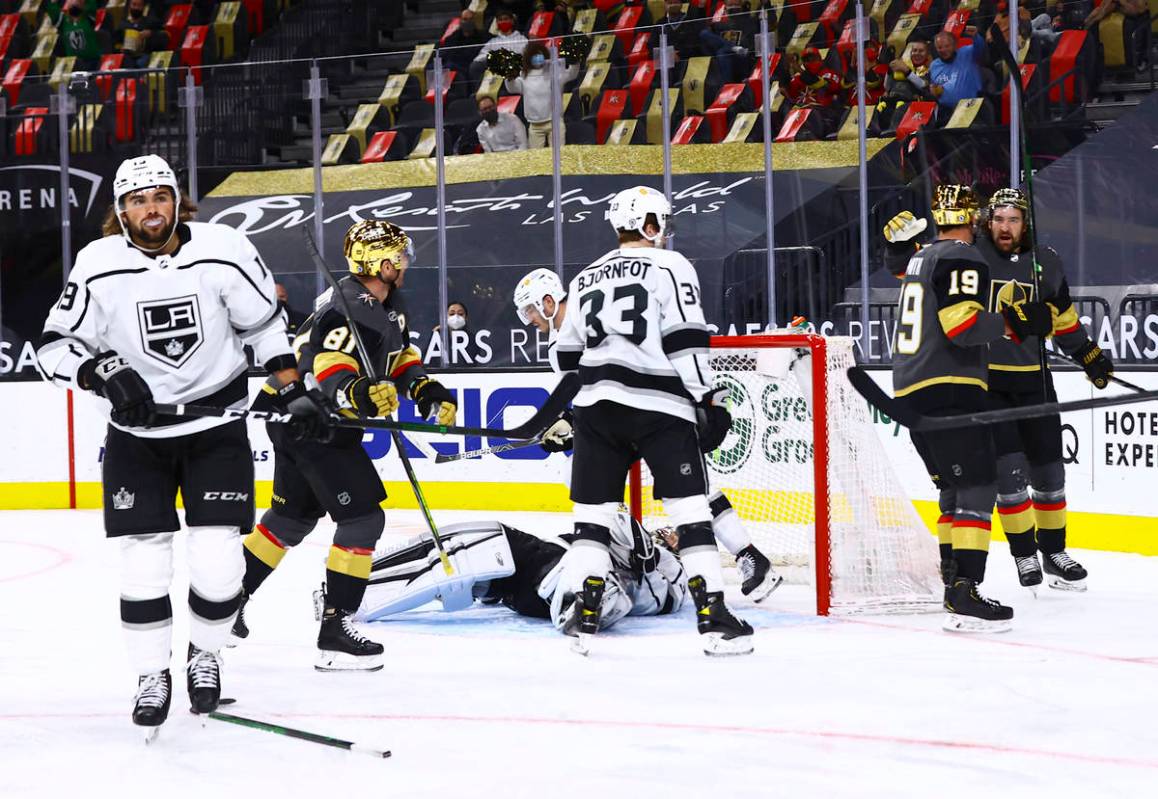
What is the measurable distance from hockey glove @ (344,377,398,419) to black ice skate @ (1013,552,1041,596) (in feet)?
7.28

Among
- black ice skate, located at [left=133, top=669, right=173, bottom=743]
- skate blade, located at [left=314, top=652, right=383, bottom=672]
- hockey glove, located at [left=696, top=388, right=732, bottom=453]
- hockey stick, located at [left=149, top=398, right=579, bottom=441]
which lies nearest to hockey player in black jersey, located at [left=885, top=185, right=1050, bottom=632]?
hockey glove, located at [left=696, top=388, right=732, bottom=453]

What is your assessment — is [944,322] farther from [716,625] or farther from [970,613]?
[716,625]

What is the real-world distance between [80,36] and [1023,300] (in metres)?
9.43

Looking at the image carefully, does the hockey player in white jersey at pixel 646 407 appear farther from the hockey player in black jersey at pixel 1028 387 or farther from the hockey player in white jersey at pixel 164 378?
the hockey player in black jersey at pixel 1028 387

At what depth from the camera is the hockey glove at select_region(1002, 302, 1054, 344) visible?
4.47 metres

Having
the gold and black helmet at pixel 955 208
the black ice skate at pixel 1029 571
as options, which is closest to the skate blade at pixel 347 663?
the gold and black helmet at pixel 955 208

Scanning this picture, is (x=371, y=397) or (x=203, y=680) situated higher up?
(x=371, y=397)

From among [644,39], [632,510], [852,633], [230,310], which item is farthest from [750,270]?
[230,310]

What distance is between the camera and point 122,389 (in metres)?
3.01

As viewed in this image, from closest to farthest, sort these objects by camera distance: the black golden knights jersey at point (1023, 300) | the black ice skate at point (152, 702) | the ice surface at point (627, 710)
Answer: the ice surface at point (627, 710) → the black ice skate at point (152, 702) → the black golden knights jersey at point (1023, 300)

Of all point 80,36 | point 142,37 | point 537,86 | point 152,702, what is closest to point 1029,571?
point 152,702

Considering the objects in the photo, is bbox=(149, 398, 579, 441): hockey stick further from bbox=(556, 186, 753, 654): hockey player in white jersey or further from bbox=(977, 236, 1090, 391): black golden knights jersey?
bbox=(977, 236, 1090, 391): black golden knights jersey

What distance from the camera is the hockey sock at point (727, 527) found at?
181 inches

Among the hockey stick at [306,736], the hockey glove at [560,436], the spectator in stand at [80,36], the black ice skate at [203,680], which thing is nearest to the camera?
the hockey stick at [306,736]
